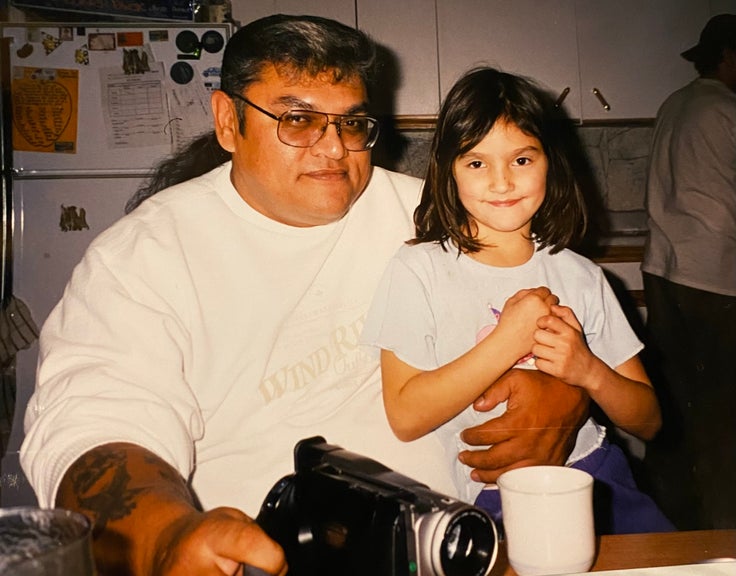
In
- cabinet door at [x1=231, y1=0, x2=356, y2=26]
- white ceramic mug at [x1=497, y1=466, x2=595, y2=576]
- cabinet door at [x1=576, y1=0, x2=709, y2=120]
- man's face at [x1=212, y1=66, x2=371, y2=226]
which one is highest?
cabinet door at [x1=231, y1=0, x2=356, y2=26]

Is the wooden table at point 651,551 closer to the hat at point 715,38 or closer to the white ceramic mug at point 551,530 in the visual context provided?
the white ceramic mug at point 551,530

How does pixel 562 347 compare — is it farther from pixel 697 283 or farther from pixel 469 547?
pixel 469 547

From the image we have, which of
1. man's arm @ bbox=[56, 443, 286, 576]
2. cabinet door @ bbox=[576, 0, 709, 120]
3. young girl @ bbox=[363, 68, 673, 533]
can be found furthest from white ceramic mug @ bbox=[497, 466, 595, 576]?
cabinet door @ bbox=[576, 0, 709, 120]

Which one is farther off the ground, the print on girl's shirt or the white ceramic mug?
the print on girl's shirt

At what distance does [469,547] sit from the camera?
68 cm

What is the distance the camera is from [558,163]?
3.17 ft

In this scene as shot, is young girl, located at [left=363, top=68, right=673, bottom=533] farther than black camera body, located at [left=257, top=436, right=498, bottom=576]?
Yes

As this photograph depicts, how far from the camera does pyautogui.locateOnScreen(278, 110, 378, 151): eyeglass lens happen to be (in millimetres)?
899

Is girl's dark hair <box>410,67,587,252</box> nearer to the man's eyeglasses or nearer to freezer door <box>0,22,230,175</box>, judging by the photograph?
the man's eyeglasses

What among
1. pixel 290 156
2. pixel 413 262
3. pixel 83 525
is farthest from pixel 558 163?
pixel 83 525

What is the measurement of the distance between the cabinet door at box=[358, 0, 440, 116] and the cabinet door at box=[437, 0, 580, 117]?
0.05 feet

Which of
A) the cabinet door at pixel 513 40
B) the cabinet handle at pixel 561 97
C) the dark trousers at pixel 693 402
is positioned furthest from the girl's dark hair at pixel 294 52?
the dark trousers at pixel 693 402

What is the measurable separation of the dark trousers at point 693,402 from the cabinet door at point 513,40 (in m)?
0.32

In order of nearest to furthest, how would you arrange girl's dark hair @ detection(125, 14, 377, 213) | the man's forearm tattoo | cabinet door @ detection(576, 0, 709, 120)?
1. the man's forearm tattoo
2. girl's dark hair @ detection(125, 14, 377, 213)
3. cabinet door @ detection(576, 0, 709, 120)
